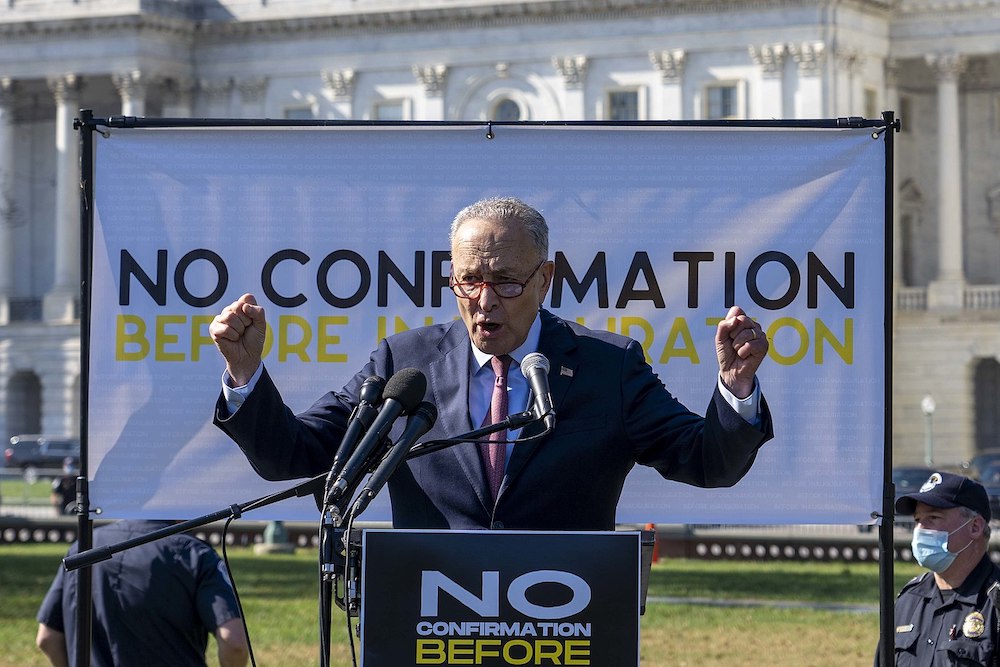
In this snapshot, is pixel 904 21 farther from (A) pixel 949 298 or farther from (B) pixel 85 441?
(B) pixel 85 441

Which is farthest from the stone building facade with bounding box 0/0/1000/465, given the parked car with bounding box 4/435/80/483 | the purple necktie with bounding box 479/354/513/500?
the purple necktie with bounding box 479/354/513/500

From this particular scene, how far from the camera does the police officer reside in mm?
8148

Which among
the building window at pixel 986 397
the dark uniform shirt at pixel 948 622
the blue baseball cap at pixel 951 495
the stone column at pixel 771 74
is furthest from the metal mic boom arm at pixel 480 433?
the building window at pixel 986 397

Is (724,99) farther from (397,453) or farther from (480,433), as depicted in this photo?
(397,453)

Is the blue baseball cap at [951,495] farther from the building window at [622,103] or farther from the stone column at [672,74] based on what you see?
the building window at [622,103]

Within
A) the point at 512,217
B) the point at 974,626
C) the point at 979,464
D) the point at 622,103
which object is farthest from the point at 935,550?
the point at 622,103

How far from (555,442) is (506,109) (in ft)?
234

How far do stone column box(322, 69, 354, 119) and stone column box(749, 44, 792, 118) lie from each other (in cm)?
1578

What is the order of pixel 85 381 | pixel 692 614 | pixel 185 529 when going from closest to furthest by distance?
pixel 185 529
pixel 85 381
pixel 692 614

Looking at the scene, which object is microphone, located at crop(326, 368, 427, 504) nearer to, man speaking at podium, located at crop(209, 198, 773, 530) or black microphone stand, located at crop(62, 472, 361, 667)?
black microphone stand, located at crop(62, 472, 361, 667)

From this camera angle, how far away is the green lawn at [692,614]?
722 inches

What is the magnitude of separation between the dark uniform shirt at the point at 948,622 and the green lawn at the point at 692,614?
8.93 metres

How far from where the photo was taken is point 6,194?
83.8 metres

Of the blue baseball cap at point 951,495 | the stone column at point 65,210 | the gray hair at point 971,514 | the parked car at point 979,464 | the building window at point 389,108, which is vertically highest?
the building window at point 389,108
